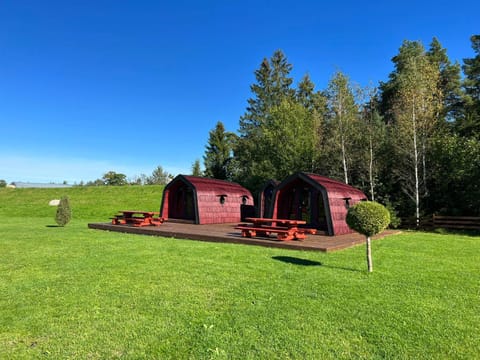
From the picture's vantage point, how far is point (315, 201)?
12.7 m

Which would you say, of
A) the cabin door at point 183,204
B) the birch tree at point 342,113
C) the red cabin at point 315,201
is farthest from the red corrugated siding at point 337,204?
the cabin door at point 183,204

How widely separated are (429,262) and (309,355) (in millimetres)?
5215

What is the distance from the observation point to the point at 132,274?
5.54 m

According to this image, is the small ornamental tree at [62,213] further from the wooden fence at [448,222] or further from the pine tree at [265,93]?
the pine tree at [265,93]

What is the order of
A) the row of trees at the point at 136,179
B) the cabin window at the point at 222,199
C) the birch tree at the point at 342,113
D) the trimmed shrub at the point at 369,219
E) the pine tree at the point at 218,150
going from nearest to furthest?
the trimmed shrub at the point at 369,219
the cabin window at the point at 222,199
the birch tree at the point at 342,113
the pine tree at the point at 218,150
the row of trees at the point at 136,179

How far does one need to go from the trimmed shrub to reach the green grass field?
816mm

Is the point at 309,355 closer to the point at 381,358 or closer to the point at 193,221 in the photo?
the point at 381,358

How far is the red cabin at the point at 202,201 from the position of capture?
49.7 ft

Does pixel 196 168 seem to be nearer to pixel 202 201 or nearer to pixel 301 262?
pixel 202 201

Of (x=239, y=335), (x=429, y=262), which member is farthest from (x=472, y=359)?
(x=429, y=262)

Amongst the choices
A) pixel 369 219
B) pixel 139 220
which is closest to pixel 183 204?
pixel 139 220

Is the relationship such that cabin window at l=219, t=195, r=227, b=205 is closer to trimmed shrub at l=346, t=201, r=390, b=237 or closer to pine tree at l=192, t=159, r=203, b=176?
trimmed shrub at l=346, t=201, r=390, b=237

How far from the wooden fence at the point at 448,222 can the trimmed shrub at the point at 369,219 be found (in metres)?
10.9

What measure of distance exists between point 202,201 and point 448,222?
11.4 metres
